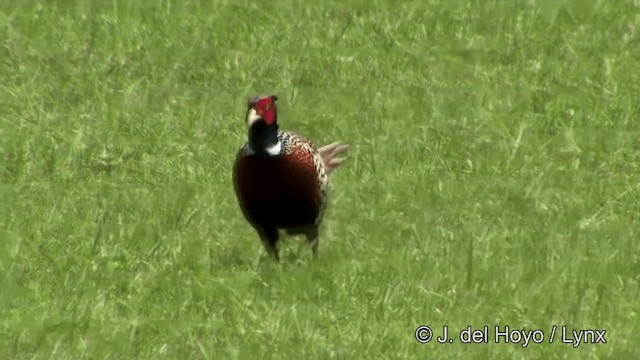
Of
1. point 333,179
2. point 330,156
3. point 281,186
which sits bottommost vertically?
point 333,179

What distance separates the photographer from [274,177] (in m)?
9.73

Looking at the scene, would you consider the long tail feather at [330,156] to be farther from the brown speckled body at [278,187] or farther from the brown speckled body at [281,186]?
the brown speckled body at [278,187]

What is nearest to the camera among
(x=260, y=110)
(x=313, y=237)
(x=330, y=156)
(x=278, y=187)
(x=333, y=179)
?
(x=260, y=110)

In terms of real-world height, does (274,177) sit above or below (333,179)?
above

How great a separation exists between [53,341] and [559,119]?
18.2ft

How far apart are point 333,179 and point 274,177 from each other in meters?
2.21

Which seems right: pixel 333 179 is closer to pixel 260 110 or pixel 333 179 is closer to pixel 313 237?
pixel 313 237

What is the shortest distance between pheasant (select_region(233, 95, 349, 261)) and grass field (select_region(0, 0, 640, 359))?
0.28 metres

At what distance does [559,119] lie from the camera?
1332 cm

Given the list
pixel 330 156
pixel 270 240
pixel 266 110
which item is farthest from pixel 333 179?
pixel 266 110

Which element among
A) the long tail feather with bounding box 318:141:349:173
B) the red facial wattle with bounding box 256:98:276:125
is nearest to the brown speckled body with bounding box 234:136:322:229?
the red facial wattle with bounding box 256:98:276:125

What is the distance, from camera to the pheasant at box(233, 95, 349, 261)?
31.7ft

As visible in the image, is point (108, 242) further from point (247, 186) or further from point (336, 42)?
point (336, 42)

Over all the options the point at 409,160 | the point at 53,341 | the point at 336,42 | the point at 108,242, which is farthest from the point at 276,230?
the point at 336,42
